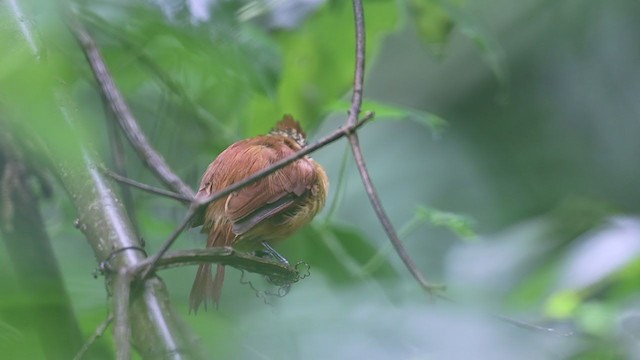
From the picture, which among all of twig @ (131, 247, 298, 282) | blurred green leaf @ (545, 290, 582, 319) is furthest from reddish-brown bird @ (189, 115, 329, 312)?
blurred green leaf @ (545, 290, 582, 319)

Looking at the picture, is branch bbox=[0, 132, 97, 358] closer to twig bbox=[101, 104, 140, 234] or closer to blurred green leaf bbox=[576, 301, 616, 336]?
twig bbox=[101, 104, 140, 234]

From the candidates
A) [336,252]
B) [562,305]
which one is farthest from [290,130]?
[562,305]

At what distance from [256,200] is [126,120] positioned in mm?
275

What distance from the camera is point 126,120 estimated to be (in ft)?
5.54

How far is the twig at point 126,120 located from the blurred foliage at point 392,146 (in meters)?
0.08

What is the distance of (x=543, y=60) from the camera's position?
5.13 meters

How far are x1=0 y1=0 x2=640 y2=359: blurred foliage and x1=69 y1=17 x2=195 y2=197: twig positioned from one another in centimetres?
8

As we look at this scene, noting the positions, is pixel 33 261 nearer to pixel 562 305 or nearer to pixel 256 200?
pixel 256 200

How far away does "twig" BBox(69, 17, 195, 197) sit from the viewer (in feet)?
5.38

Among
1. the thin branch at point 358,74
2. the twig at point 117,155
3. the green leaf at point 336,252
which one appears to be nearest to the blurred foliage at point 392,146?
the green leaf at point 336,252

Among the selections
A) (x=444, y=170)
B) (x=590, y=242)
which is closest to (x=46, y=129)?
(x=590, y=242)

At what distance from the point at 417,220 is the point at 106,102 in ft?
2.62

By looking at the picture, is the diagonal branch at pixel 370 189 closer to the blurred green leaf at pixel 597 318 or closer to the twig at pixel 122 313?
the twig at pixel 122 313

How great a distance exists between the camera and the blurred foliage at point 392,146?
1167mm
